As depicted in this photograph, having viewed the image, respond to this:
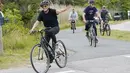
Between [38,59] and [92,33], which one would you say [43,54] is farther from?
[92,33]

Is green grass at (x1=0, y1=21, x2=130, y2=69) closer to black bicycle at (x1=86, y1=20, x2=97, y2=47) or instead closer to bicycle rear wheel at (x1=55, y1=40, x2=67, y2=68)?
bicycle rear wheel at (x1=55, y1=40, x2=67, y2=68)

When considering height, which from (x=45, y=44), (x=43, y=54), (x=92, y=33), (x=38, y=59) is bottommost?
(x=92, y=33)

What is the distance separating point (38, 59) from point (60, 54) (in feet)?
2.40

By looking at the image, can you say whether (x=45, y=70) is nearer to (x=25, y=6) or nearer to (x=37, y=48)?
(x=37, y=48)

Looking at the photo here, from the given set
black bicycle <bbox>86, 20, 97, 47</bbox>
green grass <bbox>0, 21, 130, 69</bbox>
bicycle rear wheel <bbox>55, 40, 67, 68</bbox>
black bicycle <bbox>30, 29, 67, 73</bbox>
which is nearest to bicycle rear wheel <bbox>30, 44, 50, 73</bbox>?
black bicycle <bbox>30, 29, 67, 73</bbox>

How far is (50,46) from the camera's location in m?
10.1

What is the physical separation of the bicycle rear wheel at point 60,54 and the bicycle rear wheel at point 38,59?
0.47m

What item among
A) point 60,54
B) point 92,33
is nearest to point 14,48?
point 92,33

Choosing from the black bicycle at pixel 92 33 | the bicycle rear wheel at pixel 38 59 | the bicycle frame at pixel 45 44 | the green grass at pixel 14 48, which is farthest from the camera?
the black bicycle at pixel 92 33

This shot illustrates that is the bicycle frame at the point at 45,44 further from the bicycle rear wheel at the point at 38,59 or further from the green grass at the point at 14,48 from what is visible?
the green grass at the point at 14,48

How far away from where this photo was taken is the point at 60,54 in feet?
34.7

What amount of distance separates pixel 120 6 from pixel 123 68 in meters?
57.3

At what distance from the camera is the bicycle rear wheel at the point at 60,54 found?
10424 millimetres

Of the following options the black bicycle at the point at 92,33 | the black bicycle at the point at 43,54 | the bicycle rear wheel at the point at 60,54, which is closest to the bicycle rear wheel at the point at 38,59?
the black bicycle at the point at 43,54
